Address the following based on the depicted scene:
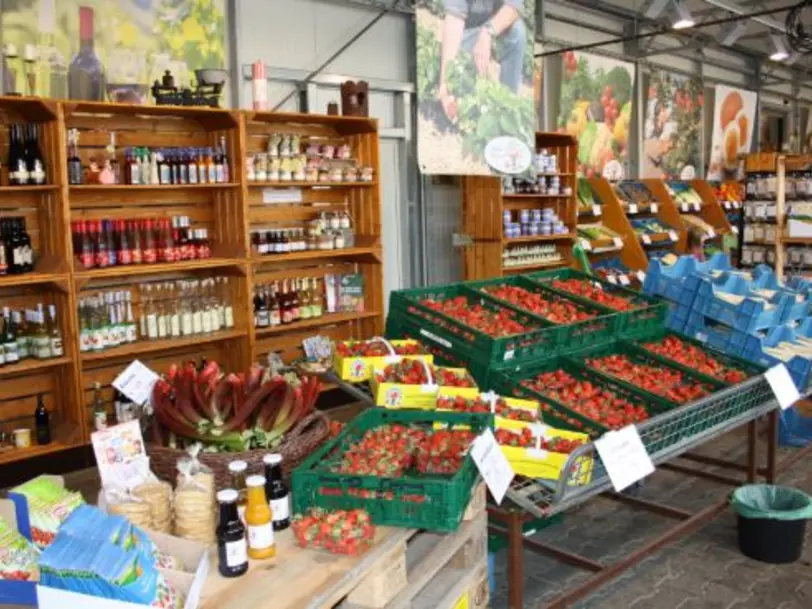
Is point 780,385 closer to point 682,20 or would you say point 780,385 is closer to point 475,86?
point 475,86

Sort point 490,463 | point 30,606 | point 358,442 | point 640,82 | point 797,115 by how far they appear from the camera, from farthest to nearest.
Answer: point 797,115 < point 640,82 < point 358,442 < point 490,463 < point 30,606

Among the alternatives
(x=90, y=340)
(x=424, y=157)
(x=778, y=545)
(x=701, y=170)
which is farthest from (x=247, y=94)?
(x=701, y=170)

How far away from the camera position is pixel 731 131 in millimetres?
12609

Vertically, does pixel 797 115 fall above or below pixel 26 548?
above

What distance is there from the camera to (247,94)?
20.8 feet

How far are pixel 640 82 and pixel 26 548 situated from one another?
407 inches

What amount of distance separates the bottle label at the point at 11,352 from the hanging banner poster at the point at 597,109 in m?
6.59

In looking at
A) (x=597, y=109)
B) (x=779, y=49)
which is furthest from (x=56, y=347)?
(x=779, y=49)

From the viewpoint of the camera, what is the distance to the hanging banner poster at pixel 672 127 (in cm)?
1103

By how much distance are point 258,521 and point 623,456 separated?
1366 millimetres

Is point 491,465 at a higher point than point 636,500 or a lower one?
higher

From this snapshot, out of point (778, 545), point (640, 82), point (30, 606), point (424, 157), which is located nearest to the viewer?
point (30, 606)

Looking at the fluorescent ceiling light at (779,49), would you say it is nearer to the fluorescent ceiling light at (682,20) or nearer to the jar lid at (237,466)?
the fluorescent ceiling light at (682,20)

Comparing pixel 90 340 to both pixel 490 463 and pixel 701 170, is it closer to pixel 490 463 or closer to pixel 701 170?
pixel 490 463
